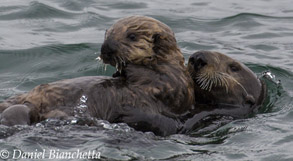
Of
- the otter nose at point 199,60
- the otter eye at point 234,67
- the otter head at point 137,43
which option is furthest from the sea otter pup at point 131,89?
the otter eye at point 234,67

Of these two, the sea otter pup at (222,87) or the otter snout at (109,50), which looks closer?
the otter snout at (109,50)

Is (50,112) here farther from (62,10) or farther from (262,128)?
(62,10)

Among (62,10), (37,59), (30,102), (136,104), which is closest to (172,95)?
(136,104)

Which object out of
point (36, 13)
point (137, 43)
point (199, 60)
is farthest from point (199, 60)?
point (36, 13)

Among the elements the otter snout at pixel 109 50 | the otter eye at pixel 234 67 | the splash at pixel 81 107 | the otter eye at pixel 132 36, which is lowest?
the splash at pixel 81 107

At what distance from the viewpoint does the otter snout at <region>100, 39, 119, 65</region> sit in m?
6.74

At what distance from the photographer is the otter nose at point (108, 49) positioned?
6.74 m

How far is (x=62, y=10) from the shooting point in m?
13.2

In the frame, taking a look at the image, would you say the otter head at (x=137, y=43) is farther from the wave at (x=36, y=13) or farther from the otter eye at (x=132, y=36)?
the wave at (x=36, y=13)

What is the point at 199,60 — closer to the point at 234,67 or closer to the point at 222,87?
the point at 222,87

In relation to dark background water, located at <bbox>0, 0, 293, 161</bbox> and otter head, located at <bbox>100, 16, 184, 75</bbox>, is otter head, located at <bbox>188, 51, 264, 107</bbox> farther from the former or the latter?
otter head, located at <bbox>100, 16, 184, 75</bbox>

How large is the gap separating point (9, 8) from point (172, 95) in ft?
23.5

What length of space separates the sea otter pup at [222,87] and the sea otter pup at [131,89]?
26.1 inches

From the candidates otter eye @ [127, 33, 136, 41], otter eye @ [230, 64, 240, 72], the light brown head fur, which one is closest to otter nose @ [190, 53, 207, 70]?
otter eye @ [230, 64, 240, 72]
